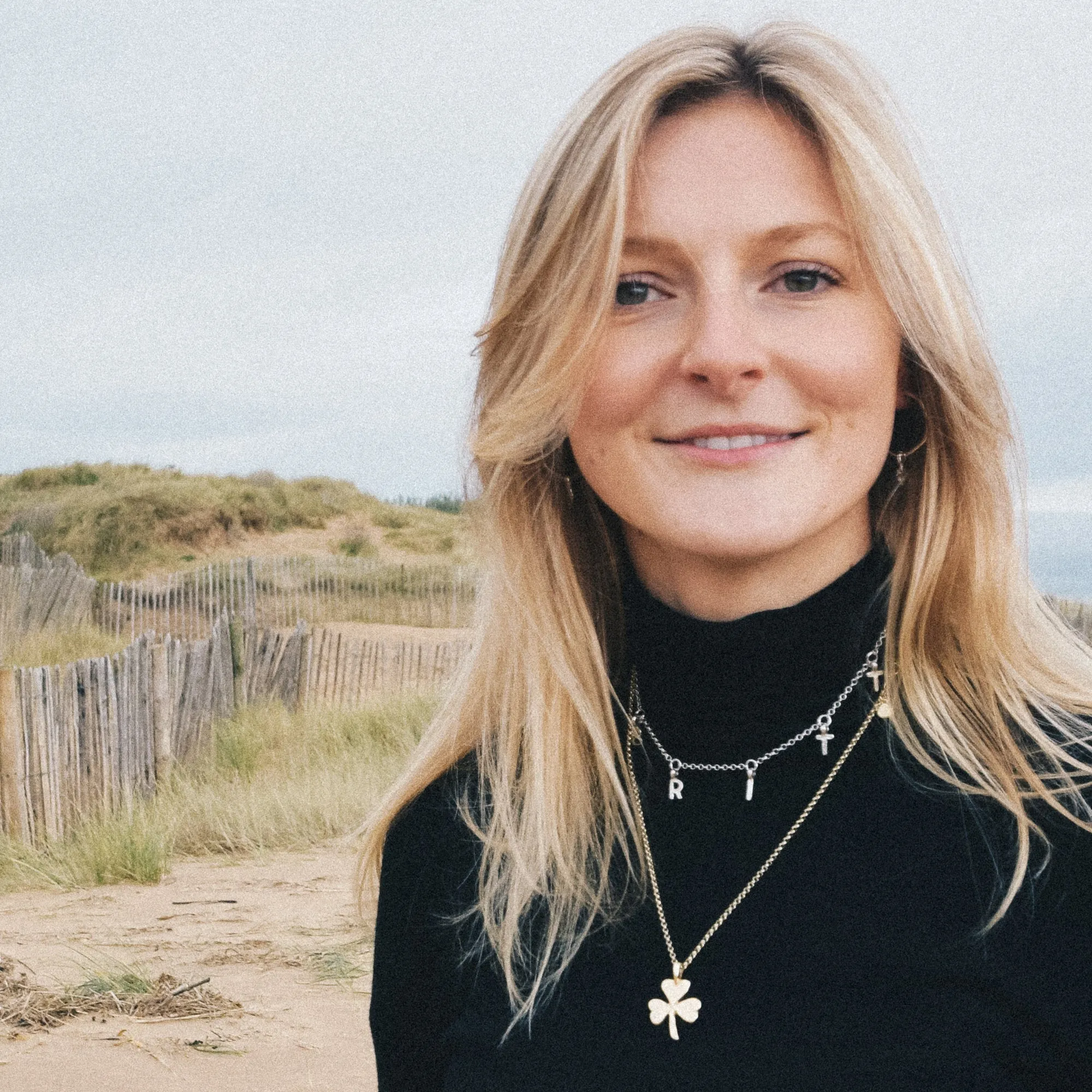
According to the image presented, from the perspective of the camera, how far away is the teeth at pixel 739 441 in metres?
1.67

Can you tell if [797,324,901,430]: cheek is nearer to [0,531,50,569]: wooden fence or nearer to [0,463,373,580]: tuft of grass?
[0,531,50,569]: wooden fence

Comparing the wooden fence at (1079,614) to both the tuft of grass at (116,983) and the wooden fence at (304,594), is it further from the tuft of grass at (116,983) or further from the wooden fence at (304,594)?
the tuft of grass at (116,983)

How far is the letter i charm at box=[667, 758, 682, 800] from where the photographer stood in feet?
6.04

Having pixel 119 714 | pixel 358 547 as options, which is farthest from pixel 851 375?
pixel 358 547

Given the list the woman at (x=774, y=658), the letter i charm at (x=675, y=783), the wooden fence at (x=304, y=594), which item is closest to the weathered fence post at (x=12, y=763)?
the woman at (x=774, y=658)

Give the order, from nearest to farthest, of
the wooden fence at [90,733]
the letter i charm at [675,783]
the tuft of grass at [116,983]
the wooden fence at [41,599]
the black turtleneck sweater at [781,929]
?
the black turtleneck sweater at [781,929], the letter i charm at [675,783], the tuft of grass at [116,983], the wooden fence at [90,733], the wooden fence at [41,599]

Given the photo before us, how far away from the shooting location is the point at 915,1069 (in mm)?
1491

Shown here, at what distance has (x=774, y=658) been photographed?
176 cm

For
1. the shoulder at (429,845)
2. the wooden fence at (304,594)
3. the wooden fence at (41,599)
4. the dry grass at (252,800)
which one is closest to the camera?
the shoulder at (429,845)

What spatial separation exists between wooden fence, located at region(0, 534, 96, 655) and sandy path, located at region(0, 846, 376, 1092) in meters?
11.5

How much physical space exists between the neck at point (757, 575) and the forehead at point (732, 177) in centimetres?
43

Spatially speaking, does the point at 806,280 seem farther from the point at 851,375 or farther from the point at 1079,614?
the point at 1079,614

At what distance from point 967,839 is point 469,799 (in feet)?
2.55

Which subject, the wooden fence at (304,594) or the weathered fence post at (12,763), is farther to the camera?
the wooden fence at (304,594)
